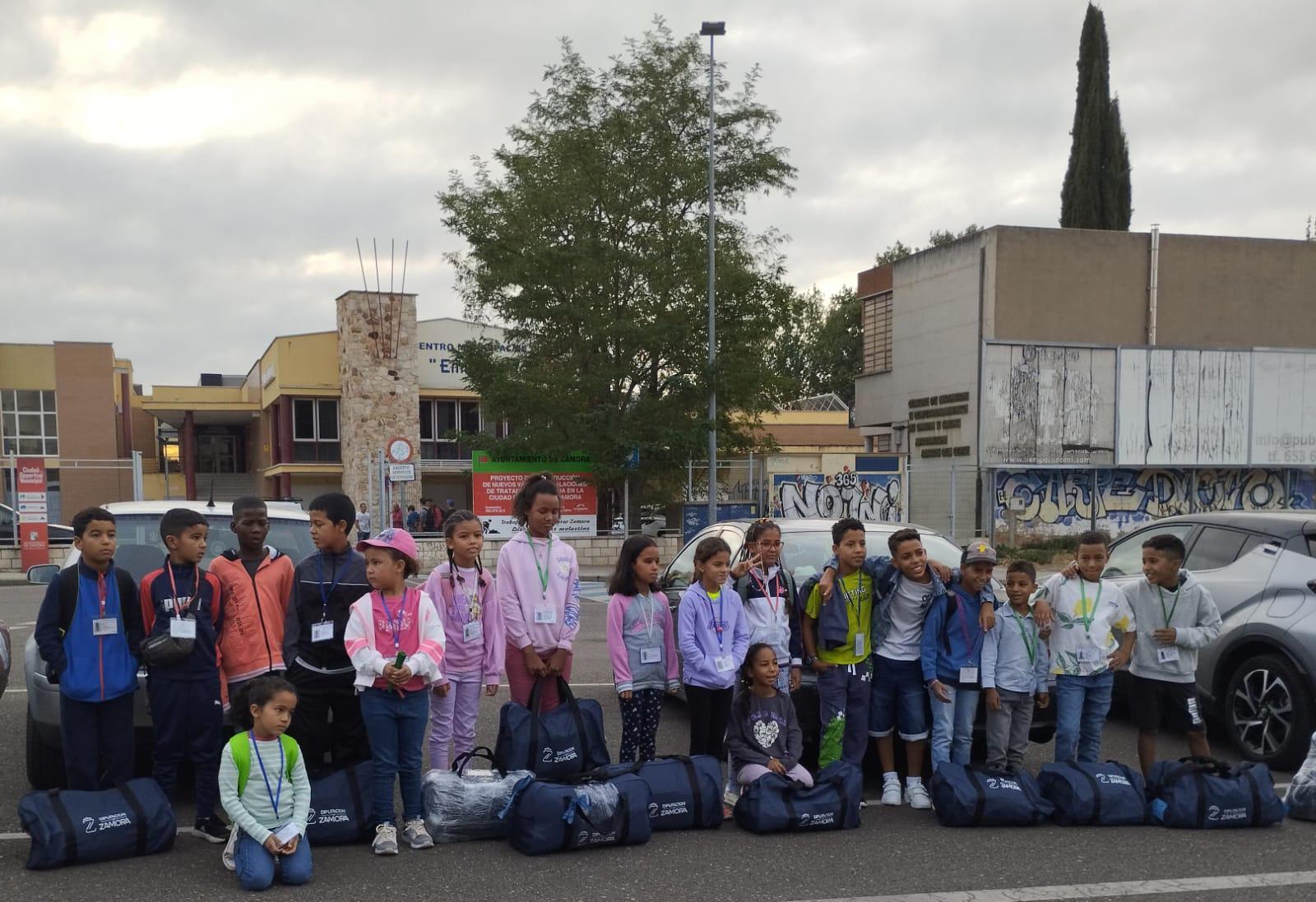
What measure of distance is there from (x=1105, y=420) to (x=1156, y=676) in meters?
22.1

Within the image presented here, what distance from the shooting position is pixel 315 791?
5.07m

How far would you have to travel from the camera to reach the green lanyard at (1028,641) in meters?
5.96

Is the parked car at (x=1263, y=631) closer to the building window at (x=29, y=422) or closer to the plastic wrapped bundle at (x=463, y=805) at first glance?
the plastic wrapped bundle at (x=463, y=805)

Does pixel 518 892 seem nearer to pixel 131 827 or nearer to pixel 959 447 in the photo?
pixel 131 827

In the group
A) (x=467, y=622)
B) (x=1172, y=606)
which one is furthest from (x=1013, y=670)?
(x=467, y=622)

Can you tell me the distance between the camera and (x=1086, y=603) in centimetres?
607

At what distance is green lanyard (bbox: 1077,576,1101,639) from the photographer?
6.02 m

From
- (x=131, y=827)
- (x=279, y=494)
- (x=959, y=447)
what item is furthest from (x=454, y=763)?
(x=279, y=494)

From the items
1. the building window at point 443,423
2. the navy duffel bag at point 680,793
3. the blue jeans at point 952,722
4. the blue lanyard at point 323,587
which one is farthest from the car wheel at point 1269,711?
the building window at point 443,423

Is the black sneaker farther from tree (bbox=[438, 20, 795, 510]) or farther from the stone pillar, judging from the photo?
the stone pillar

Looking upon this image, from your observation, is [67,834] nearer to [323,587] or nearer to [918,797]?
[323,587]

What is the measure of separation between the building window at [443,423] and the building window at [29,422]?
1496 centimetres

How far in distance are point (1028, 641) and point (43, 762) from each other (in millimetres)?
5592

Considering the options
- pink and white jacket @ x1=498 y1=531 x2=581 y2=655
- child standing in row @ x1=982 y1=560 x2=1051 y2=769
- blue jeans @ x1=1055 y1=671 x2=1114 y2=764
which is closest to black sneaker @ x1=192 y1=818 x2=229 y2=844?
pink and white jacket @ x1=498 y1=531 x2=581 y2=655
